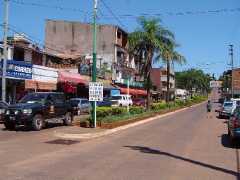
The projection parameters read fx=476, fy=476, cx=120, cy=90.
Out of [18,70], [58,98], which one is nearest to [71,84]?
[18,70]

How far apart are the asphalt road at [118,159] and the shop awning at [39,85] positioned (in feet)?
73.8

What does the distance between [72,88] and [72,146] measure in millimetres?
34442

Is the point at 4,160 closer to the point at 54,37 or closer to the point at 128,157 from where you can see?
the point at 128,157

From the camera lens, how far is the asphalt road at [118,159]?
10.8 m

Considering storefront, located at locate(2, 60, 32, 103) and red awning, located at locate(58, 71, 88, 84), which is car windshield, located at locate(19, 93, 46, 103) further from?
red awning, located at locate(58, 71, 88, 84)

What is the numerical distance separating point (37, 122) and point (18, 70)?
17.0 meters

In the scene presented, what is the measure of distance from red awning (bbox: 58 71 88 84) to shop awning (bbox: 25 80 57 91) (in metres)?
1.48

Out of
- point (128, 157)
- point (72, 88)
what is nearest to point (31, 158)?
point (128, 157)

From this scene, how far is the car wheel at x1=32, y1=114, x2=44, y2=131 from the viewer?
77.5 feet

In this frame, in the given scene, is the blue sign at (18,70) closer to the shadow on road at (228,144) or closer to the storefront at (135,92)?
the shadow on road at (228,144)

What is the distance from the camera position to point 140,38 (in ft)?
147

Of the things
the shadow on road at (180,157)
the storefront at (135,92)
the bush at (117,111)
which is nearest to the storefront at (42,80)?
the bush at (117,111)

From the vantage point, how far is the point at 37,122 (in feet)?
78.3

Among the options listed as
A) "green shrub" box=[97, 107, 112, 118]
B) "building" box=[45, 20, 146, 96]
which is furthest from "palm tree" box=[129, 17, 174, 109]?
"building" box=[45, 20, 146, 96]
